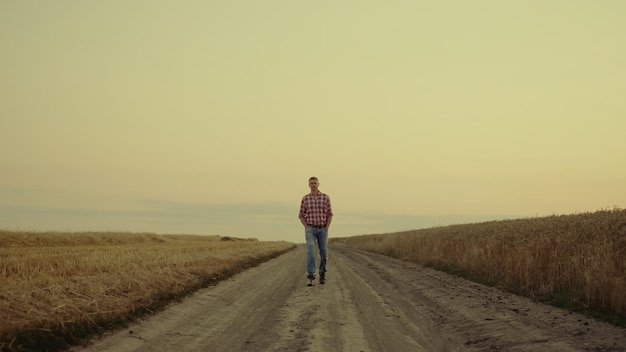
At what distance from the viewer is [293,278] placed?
16.8 meters

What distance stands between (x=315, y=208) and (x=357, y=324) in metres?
6.03

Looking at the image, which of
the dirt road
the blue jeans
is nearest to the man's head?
the blue jeans

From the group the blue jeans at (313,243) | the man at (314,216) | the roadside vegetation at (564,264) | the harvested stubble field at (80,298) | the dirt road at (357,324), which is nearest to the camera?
the harvested stubble field at (80,298)

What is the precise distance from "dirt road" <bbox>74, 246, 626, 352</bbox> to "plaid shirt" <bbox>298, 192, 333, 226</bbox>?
188 centimetres

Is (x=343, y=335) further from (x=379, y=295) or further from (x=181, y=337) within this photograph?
(x=379, y=295)

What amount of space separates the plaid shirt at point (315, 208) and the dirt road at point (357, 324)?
1.88 metres

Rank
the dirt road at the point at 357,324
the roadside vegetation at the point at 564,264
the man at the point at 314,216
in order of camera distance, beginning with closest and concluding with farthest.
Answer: the dirt road at the point at 357,324 < the roadside vegetation at the point at 564,264 < the man at the point at 314,216

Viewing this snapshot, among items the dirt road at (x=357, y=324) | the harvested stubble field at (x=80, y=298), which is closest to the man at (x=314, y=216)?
the dirt road at (x=357, y=324)

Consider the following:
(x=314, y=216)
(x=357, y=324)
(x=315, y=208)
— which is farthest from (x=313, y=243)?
(x=357, y=324)

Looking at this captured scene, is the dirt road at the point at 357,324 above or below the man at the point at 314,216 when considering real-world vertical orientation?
below

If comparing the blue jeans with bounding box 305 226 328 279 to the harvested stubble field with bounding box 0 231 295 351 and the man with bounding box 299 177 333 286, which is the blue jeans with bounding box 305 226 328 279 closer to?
→ the man with bounding box 299 177 333 286

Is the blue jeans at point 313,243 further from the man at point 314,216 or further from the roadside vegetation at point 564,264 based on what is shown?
the roadside vegetation at point 564,264

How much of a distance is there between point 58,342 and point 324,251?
8.89 meters

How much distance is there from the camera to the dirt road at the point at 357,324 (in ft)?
23.6
